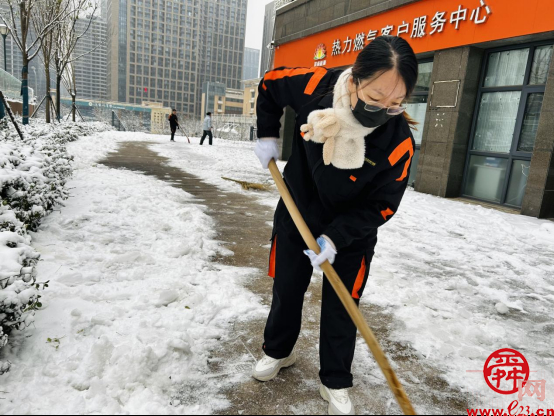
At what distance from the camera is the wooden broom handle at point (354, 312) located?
1659 mm

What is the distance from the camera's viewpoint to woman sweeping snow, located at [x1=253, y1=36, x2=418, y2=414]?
5.83 ft

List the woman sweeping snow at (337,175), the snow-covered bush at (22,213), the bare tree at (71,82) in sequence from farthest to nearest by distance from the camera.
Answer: the bare tree at (71,82)
the snow-covered bush at (22,213)
the woman sweeping snow at (337,175)

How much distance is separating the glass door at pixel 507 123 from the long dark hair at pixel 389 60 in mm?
7459

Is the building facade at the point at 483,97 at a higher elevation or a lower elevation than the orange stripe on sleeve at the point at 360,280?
higher

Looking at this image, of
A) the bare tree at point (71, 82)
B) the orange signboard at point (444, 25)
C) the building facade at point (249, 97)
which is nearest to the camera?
the orange signboard at point (444, 25)

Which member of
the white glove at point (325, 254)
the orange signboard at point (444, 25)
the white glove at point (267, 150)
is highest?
the orange signboard at point (444, 25)

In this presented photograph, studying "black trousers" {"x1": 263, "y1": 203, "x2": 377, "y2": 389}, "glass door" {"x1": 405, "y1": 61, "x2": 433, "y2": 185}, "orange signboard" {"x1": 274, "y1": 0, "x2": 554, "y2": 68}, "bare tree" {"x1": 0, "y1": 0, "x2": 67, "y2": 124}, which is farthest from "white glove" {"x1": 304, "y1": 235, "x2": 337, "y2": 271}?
"bare tree" {"x1": 0, "y1": 0, "x2": 67, "y2": 124}

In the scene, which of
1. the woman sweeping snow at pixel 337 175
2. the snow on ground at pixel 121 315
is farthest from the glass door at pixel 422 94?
the woman sweeping snow at pixel 337 175

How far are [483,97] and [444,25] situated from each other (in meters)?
1.80

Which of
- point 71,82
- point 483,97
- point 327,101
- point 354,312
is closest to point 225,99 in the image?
point 71,82

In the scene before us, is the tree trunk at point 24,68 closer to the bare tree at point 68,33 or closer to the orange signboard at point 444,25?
the bare tree at point 68,33

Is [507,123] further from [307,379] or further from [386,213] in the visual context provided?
[307,379]

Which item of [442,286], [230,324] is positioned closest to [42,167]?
[230,324]

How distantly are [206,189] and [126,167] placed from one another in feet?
9.35
